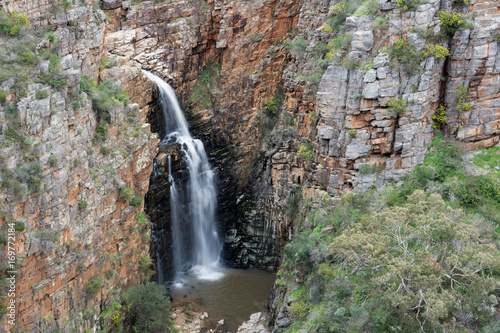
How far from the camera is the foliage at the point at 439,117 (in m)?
28.7

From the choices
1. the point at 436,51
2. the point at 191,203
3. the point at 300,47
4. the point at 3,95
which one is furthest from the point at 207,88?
the point at 3,95

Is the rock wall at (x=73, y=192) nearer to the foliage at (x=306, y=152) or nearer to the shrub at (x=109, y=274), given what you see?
the shrub at (x=109, y=274)

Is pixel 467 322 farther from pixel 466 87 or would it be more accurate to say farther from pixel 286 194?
pixel 286 194

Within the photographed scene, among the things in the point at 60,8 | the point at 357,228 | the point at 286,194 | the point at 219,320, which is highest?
the point at 60,8

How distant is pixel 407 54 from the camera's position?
27078mm

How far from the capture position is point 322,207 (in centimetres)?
3078

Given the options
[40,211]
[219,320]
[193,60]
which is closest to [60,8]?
[40,211]

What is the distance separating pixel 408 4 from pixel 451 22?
8.23ft

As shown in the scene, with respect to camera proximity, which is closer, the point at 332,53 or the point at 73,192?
the point at 73,192

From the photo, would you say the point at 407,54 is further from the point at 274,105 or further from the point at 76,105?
the point at 76,105

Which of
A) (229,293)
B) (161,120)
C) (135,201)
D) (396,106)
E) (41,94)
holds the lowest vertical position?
(229,293)

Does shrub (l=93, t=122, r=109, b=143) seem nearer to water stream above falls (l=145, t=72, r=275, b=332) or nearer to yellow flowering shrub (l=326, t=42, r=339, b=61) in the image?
water stream above falls (l=145, t=72, r=275, b=332)

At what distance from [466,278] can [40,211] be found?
19.5 m

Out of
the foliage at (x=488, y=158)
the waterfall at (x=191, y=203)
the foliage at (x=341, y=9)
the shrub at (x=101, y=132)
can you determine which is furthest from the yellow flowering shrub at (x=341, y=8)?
the shrub at (x=101, y=132)
